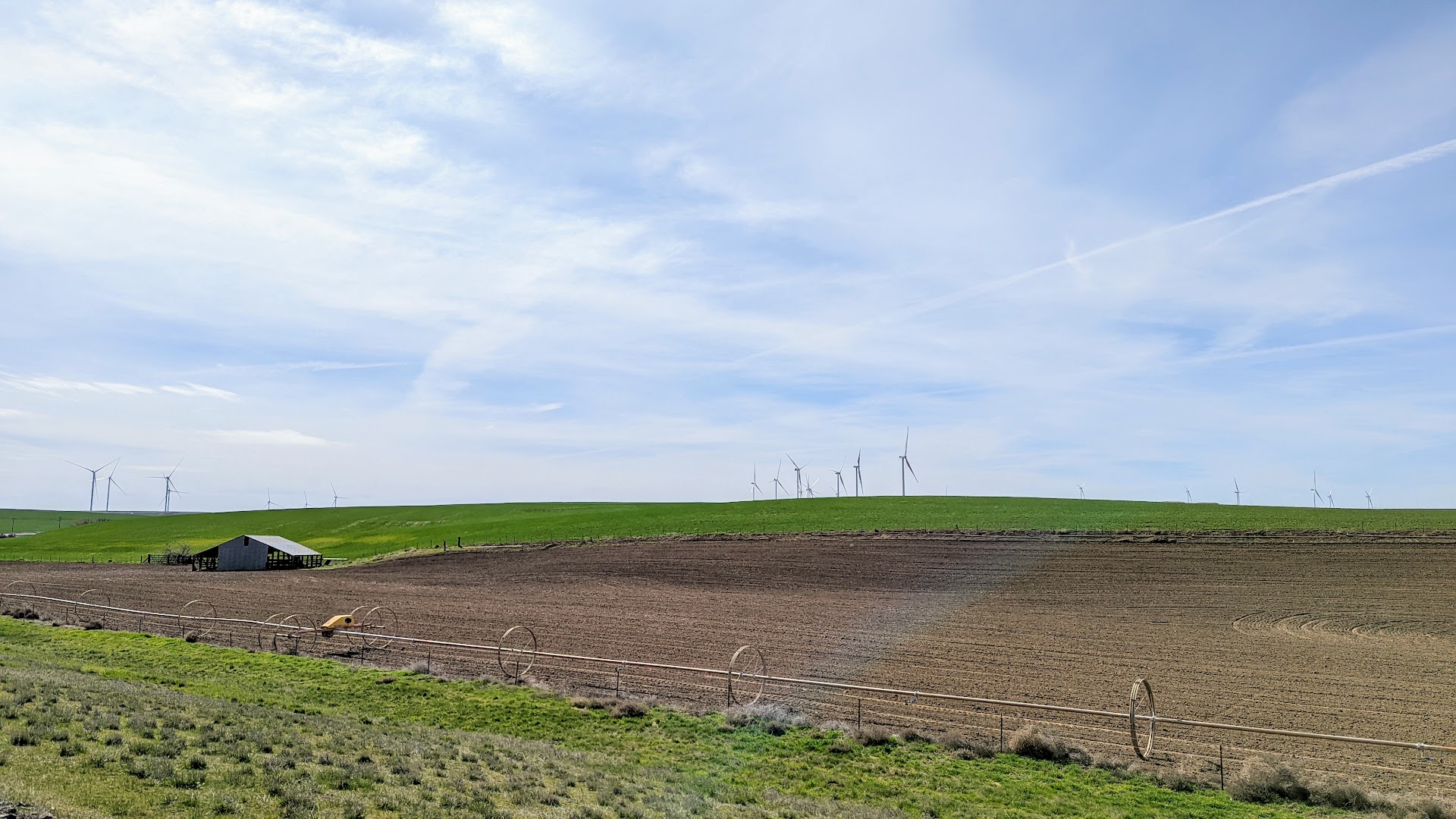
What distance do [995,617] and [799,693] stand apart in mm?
18611

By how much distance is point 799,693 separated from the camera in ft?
81.7

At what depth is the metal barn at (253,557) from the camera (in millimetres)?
78188

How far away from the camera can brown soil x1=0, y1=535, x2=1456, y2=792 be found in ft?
75.4

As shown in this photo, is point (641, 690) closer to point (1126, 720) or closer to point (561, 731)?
point (561, 731)

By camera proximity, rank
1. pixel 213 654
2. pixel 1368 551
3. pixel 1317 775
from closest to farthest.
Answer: pixel 1317 775, pixel 213 654, pixel 1368 551

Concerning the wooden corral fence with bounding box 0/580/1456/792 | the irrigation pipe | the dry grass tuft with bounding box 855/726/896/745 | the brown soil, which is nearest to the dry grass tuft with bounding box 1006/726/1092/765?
the wooden corral fence with bounding box 0/580/1456/792

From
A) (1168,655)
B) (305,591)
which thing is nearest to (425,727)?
(1168,655)

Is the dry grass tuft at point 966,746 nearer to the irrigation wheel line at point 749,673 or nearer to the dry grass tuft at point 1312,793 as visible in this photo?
the dry grass tuft at point 1312,793

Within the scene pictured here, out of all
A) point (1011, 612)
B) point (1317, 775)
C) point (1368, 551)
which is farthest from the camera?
point (1368, 551)

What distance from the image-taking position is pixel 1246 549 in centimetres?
5553

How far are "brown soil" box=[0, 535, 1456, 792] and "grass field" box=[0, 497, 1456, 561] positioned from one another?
299 inches

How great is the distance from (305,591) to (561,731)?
130ft

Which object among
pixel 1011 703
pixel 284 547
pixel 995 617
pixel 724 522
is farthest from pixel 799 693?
pixel 284 547

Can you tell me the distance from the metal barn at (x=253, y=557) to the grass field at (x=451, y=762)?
2285 inches
